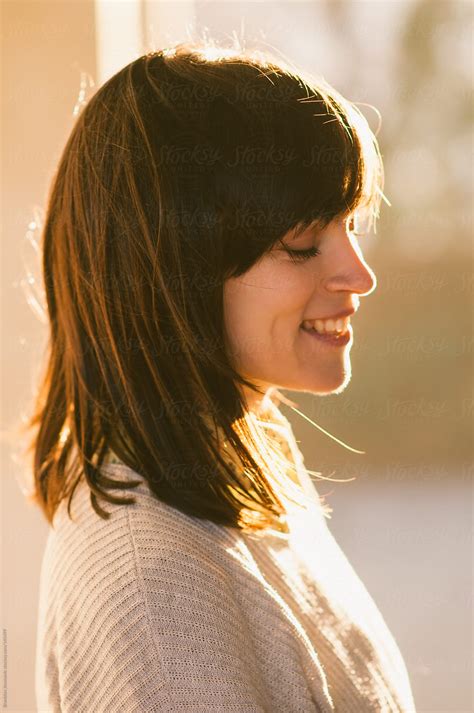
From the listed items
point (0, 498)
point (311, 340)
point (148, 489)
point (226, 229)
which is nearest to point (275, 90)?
point (226, 229)

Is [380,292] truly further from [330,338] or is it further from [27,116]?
[330,338]

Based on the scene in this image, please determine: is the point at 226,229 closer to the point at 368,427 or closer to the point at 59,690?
the point at 59,690

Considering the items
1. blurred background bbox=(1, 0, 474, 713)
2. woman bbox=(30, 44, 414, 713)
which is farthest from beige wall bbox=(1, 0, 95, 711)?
woman bbox=(30, 44, 414, 713)

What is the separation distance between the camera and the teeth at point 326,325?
88 cm

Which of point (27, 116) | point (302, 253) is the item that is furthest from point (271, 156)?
point (27, 116)

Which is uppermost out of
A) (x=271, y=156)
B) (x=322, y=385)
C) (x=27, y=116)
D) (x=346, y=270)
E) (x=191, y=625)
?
(x=27, y=116)

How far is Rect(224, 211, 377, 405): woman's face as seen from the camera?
82 cm

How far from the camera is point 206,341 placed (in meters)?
0.81

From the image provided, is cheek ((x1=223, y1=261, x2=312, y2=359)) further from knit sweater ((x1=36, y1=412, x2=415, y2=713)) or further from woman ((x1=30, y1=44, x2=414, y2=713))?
knit sweater ((x1=36, y1=412, x2=415, y2=713))

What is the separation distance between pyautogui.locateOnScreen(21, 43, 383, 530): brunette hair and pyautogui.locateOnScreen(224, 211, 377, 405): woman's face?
0.06 ft

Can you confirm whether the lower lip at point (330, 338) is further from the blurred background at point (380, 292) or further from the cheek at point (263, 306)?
the blurred background at point (380, 292)

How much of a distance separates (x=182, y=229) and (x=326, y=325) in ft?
0.65

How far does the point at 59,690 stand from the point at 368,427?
2596 mm

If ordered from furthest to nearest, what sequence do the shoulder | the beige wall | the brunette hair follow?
the beige wall
the brunette hair
the shoulder
